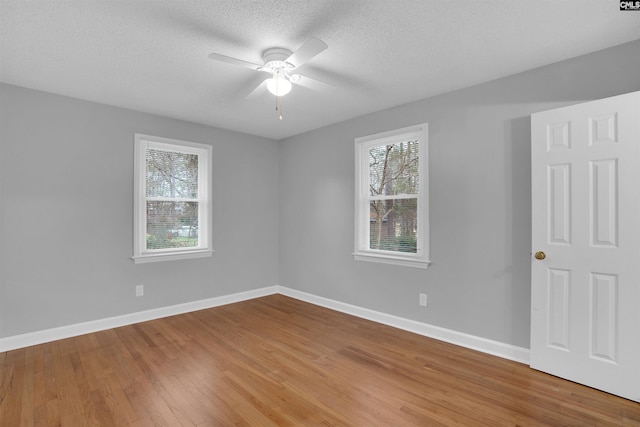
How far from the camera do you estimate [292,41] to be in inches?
89.9

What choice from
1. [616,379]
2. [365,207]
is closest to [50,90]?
[365,207]

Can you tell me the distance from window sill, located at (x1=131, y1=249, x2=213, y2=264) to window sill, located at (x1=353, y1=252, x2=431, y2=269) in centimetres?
210

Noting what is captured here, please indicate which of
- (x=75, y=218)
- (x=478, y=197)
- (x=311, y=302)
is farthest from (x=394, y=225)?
(x=75, y=218)

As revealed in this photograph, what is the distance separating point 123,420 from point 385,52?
125 inches

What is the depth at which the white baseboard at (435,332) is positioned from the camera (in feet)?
9.14

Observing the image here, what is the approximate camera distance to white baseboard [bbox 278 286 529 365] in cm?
279

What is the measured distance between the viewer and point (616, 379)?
221 centimetres

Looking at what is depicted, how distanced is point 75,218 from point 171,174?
118 cm

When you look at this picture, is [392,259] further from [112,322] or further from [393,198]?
[112,322]

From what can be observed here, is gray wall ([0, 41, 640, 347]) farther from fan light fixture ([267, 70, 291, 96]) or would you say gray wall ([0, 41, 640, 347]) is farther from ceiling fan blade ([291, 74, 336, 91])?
fan light fixture ([267, 70, 291, 96])

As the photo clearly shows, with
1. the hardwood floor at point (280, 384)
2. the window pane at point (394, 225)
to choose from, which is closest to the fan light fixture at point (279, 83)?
the window pane at point (394, 225)

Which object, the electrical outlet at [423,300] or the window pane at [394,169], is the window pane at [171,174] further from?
the electrical outlet at [423,300]

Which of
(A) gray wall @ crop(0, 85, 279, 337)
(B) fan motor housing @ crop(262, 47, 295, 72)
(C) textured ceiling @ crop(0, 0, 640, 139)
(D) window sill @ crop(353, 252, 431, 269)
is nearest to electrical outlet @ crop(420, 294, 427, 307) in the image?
(D) window sill @ crop(353, 252, 431, 269)

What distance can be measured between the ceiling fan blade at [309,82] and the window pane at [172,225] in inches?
→ 94.8
